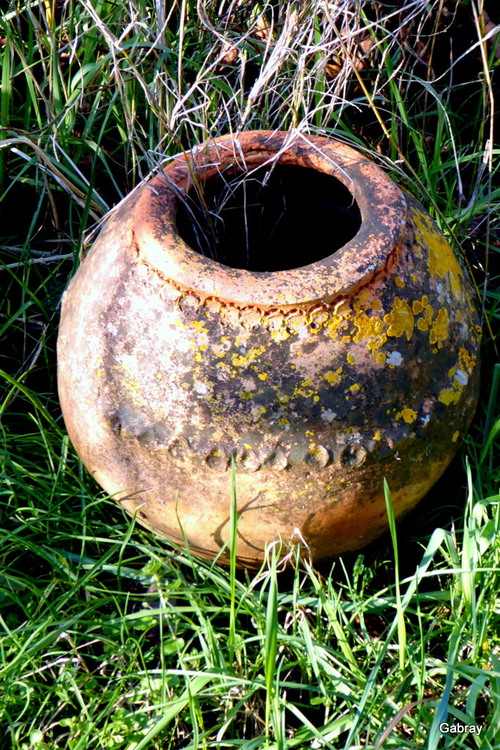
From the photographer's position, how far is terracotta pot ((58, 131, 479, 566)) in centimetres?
156

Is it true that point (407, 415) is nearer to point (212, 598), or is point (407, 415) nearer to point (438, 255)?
point (438, 255)

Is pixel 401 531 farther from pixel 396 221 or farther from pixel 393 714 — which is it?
pixel 396 221

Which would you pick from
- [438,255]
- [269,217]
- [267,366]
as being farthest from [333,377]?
[269,217]

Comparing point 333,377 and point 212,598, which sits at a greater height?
point 333,377

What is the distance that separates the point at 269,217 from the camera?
2137 millimetres

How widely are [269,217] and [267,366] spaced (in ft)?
2.31

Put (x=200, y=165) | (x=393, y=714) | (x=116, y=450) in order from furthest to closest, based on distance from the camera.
Answer: 1. (x=200, y=165)
2. (x=116, y=450)
3. (x=393, y=714)

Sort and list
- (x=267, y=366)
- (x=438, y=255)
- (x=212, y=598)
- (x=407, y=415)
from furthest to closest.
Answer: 1. (x=212, y=598)
2. (x=438, y=255)
3. (x=407, y=415)
4. (x=267, y=366)

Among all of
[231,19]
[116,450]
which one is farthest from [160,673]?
[231,19]

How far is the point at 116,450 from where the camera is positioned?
174 cm

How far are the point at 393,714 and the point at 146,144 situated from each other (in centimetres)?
195

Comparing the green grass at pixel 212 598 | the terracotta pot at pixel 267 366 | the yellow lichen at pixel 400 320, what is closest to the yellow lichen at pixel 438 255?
the terracotta pot at pixel 267 366

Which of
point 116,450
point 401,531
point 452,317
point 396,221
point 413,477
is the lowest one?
point 401,531

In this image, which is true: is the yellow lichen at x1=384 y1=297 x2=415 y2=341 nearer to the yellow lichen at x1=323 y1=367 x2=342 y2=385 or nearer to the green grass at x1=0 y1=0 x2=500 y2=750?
the yellow lichen at x1=323 y1=367 x2=342 y2=385
